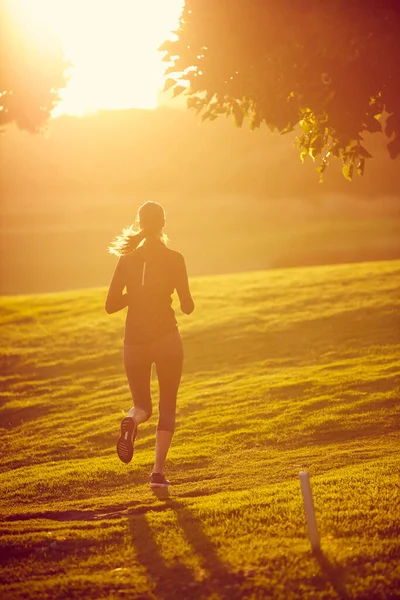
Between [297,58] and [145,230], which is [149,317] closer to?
[145,230]

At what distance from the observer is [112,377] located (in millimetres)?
22672

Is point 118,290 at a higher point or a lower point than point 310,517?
higher

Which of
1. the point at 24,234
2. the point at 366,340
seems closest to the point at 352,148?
the point at 366,340

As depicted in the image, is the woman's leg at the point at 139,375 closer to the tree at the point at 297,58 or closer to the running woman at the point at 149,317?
the running woman at the point at 149,317

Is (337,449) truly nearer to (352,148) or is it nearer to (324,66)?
(352,148)

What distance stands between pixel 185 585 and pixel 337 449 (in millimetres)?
6664

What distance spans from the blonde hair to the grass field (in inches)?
109

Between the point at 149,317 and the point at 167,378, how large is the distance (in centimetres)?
69

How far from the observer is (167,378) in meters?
9.08

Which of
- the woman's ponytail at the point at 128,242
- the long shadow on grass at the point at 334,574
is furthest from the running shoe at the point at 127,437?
the long shadow on grass at the point at 334,574

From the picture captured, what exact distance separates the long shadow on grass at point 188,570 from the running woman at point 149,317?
1275 mm

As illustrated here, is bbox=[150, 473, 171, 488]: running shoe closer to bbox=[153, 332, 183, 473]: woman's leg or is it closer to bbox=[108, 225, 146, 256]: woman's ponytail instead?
bbox=[153, 332, 183, 473]: woman's leg

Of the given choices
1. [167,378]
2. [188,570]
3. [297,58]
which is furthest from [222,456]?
[297,58]

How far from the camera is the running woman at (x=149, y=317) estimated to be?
8953 millimetres
